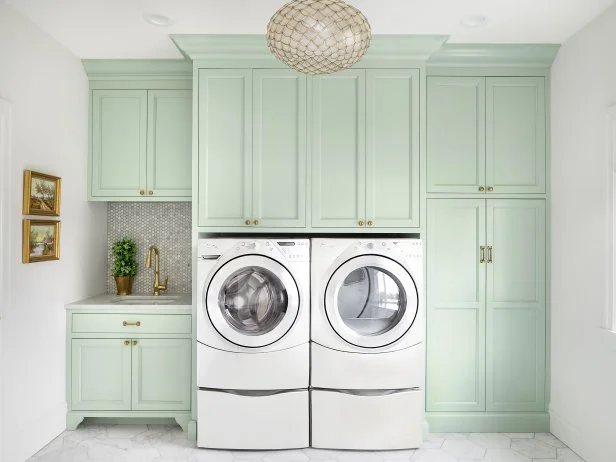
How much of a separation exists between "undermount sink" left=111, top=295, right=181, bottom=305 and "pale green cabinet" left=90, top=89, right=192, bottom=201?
0.72 metres

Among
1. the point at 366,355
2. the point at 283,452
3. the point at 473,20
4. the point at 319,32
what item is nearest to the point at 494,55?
the point at 473,20

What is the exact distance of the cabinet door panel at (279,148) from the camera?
2.94 m

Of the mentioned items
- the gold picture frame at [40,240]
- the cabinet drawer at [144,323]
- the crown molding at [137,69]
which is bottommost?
the cabinet drawer at [144,323]

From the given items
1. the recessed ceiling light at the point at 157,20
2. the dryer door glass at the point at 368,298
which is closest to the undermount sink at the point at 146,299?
the dryer door glass at the point at 368,298

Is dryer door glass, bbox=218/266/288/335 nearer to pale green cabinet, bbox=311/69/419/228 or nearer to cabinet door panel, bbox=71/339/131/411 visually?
pale green cabinet, bbox=311/69/419/228

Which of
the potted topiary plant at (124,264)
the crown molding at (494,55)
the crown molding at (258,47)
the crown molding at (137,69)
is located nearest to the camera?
the crown molding at (258,47)

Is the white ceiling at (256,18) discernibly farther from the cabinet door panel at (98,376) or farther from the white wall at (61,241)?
the cabinet door panel at (98,376)

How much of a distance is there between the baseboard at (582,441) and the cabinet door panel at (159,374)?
7.73 feet

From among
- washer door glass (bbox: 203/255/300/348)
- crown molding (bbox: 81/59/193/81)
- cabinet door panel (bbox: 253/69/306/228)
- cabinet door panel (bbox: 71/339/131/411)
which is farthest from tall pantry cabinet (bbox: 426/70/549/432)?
cabinet door panel (bbox: 71/339/131/411)

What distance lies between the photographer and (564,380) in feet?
9.66

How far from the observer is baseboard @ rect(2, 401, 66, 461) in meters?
2.55

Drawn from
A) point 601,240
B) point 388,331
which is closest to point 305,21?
point 388,331

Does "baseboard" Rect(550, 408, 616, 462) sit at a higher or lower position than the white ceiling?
lower

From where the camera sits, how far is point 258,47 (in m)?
2.89
